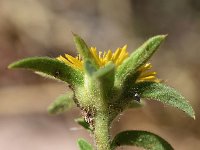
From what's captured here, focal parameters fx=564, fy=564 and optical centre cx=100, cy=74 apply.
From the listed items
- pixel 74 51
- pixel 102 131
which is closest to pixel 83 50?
pixel 102 131

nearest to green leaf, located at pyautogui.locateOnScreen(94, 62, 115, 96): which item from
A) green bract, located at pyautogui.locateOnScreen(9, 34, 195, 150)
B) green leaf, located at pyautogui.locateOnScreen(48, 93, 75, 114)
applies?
green bract, located at pyautogui.locateOnScreen(9, 34, 195, 150)

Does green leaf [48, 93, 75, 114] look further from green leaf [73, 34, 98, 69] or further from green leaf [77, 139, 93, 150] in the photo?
green leaf [73, 34, 98, 69]

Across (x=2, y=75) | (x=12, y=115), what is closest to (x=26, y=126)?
(x=12, y=115)

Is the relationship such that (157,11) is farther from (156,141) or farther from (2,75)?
(156,141)

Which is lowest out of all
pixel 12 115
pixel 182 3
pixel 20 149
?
pixel 20 149

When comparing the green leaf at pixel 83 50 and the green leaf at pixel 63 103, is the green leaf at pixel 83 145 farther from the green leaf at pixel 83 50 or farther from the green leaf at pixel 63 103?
the green leaf at pixel 83 50

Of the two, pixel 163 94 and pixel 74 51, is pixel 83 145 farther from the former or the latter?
pixel 74 51
